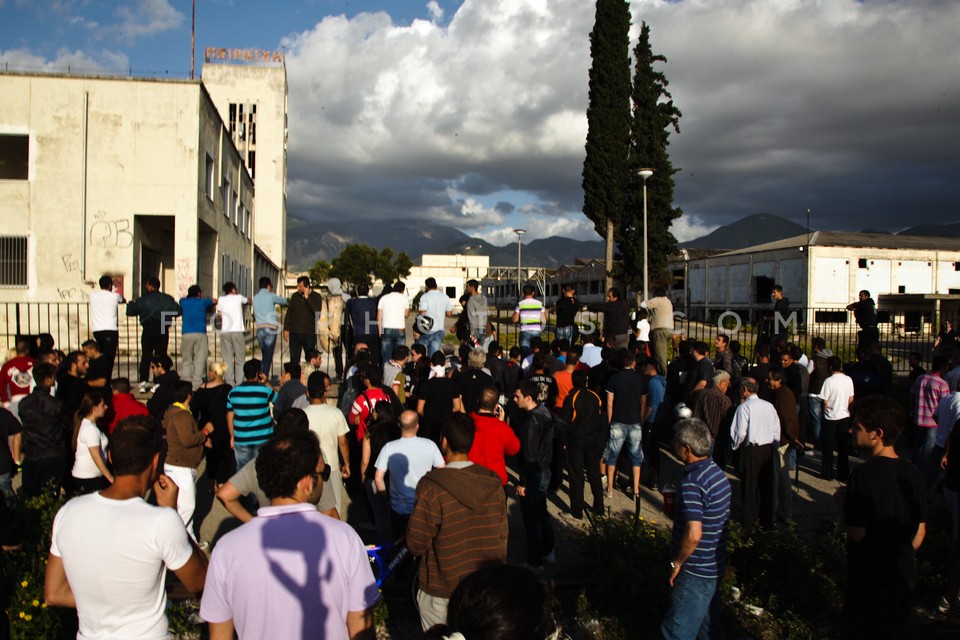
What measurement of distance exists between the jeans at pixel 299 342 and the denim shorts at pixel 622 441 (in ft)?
18.7

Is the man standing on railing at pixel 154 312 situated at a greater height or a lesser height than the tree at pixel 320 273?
lesser

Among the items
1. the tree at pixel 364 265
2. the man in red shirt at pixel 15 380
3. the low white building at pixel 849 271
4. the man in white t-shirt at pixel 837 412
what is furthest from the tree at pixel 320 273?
the man in white t-shirt at pixel 837 412

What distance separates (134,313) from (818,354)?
11.1 m

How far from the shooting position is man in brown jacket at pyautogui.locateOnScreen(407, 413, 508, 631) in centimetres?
376

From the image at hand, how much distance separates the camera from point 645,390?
827 centimetres

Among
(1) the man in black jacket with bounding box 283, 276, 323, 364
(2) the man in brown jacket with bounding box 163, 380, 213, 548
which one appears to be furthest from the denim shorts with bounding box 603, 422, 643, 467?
(1) the man in black jacket with bounding box 283, 276, 323, 364

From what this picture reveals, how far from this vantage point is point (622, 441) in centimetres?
813

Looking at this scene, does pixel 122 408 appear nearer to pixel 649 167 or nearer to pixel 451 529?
pixel 451 529

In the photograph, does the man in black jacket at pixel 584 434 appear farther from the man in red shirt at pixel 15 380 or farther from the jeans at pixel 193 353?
the jeans at pixel 193 353

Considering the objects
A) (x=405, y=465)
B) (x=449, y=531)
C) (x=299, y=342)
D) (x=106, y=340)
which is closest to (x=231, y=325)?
(x=299, y=342)

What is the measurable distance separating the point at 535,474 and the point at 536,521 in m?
0.44

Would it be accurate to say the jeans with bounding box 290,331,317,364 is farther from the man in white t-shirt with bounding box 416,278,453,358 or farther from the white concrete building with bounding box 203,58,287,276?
the white concrete building with bounding box 203,58,287,276

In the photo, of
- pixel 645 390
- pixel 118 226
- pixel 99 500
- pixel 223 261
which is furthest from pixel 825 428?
pixel 223 261

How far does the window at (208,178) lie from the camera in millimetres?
20219
